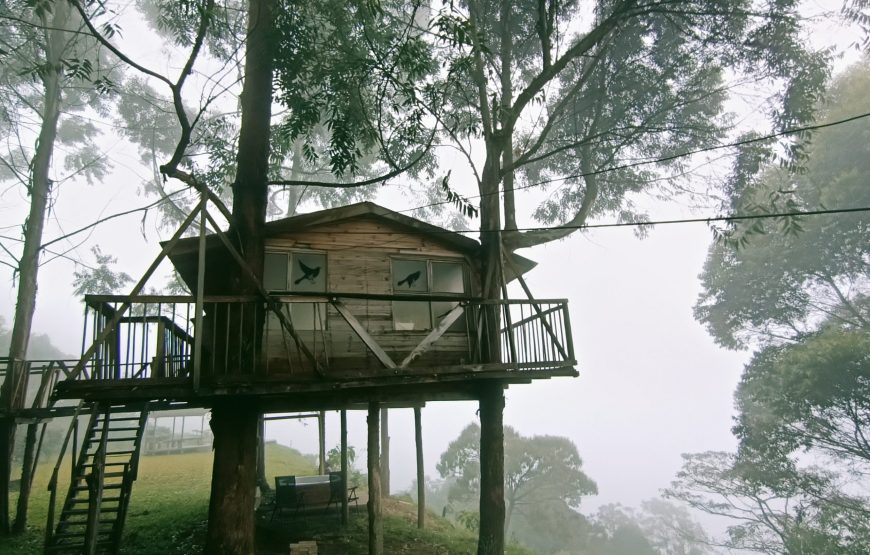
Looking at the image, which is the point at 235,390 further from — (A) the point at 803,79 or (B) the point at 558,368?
(A) the point at 803,79

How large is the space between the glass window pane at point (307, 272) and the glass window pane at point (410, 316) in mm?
1738

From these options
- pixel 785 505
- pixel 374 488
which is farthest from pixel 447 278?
pixel 785 505

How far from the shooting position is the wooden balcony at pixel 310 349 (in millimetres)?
7418

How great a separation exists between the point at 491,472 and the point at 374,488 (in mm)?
2561

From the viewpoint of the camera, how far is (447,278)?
1177 centimetres

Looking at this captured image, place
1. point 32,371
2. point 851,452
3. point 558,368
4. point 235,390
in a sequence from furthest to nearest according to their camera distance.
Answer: point 851,452 < point 32,371 < point 558,368 < point 235,390

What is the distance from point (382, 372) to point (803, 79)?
14.3 metres

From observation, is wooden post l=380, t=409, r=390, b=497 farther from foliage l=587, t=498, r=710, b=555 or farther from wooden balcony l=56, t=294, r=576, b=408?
foliage l=587, t=498, r=710, b=555

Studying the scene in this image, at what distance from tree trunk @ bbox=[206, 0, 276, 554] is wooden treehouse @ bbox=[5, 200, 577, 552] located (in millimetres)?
420

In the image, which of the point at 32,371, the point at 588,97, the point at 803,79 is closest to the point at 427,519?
the point at 32,371

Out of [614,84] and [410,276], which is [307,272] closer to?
[410,276]

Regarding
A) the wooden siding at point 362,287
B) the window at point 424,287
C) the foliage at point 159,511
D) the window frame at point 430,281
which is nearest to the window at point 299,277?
the wooden siding at point 362,287

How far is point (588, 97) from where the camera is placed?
15742 mm

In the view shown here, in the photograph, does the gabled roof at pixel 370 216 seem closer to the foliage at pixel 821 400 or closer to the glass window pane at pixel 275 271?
the glass window pane at pixel 275 271
